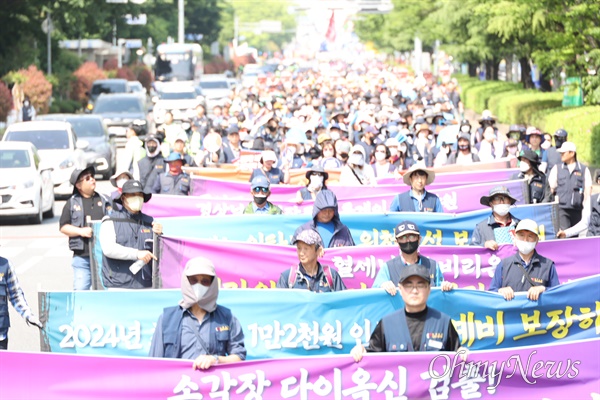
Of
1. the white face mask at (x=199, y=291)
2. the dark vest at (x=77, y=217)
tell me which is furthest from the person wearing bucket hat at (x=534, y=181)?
the white face mask at (x=199, y=291)

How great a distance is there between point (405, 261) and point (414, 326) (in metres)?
1.86

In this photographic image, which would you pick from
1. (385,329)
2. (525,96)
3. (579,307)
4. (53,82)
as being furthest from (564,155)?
(53,82)

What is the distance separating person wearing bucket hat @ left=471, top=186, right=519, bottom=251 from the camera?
444 inches

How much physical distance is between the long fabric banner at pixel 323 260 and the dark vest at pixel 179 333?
156 inches

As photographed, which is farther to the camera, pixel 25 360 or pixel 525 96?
pixel 525 96

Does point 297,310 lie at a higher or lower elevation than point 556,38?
lower

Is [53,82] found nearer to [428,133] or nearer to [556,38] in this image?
[556,38]

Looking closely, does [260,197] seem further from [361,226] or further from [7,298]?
[7,298]

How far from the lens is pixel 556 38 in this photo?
31656 millimetres

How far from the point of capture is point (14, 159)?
2438cm

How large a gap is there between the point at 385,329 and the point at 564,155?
29.3 ft

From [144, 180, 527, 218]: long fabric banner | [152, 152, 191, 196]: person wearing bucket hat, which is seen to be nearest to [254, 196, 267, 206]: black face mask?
[144, 180, 527, 218]: long fabric banner

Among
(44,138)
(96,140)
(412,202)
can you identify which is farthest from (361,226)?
(96,140)

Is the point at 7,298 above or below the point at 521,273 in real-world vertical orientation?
below
